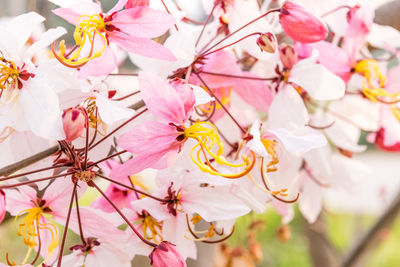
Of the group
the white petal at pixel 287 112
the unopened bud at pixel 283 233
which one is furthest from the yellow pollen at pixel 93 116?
the unopened bud at pixel 283 233

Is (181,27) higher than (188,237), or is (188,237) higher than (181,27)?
(181,27)

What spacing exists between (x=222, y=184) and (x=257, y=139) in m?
0.03

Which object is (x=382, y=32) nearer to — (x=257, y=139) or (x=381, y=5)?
(x=381, y=5)

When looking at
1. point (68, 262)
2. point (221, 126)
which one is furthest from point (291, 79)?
point (68, 262)

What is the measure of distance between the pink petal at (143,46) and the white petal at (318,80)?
3.6 inches

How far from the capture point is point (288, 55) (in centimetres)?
36

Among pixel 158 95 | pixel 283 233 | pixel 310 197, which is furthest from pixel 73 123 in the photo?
pixel 283 233

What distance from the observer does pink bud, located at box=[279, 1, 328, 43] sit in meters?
0.33

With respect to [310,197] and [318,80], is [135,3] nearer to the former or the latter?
[318,80]

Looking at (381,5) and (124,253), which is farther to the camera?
(381,5)

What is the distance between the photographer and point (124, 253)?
1.10 ft

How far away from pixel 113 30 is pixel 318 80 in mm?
127

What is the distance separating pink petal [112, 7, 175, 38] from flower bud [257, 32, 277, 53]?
5 cm

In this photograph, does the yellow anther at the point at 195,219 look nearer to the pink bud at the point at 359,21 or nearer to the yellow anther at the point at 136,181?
the yellow anther at the point at 136,181
